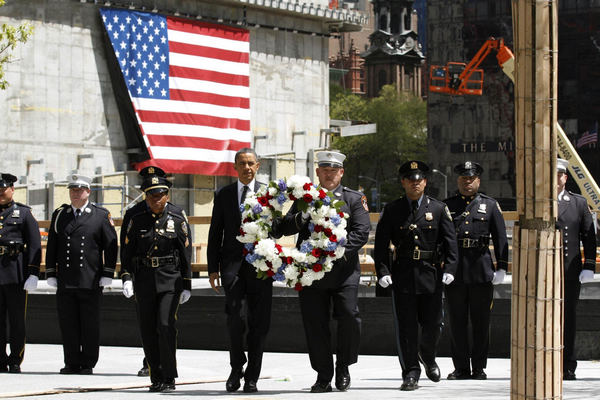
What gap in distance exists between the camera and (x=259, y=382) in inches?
447

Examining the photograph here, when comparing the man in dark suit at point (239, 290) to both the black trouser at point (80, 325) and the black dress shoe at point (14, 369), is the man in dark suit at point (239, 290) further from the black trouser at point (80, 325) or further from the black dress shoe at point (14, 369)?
the black dress shoe at point (14, 369)

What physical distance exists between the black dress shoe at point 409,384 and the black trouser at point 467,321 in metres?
1.20

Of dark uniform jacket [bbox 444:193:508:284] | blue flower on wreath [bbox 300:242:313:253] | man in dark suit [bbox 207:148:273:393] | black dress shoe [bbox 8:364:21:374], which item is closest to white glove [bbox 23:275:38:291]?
black dress shoe [bbox 8:364:21:374]

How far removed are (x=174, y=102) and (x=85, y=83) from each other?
3918 mm

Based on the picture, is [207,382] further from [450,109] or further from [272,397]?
[450,109]

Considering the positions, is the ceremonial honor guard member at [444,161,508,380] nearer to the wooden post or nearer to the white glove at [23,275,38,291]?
the white glove at [23,275,38,291]

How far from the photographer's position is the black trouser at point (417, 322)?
10.9 meters

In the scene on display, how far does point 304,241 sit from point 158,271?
1.43 meters

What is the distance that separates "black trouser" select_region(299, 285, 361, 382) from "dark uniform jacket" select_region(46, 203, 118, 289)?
109 inches

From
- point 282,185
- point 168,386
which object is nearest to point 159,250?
point 168,386

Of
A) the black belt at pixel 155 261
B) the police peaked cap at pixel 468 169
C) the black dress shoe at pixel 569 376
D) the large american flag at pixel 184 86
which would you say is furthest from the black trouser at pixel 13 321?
the large american flag at pixel 184 86

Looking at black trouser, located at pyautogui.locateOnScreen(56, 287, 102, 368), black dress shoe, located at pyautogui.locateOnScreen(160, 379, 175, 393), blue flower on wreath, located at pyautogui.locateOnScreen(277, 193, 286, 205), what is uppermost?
blue flower on wreath, located at pyautogui.locateOnScreen(277, 193, 286, 205)

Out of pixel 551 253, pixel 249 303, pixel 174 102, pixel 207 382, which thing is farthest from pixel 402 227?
pixel 174 102

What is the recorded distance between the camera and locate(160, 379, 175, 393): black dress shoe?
10.6 meters
